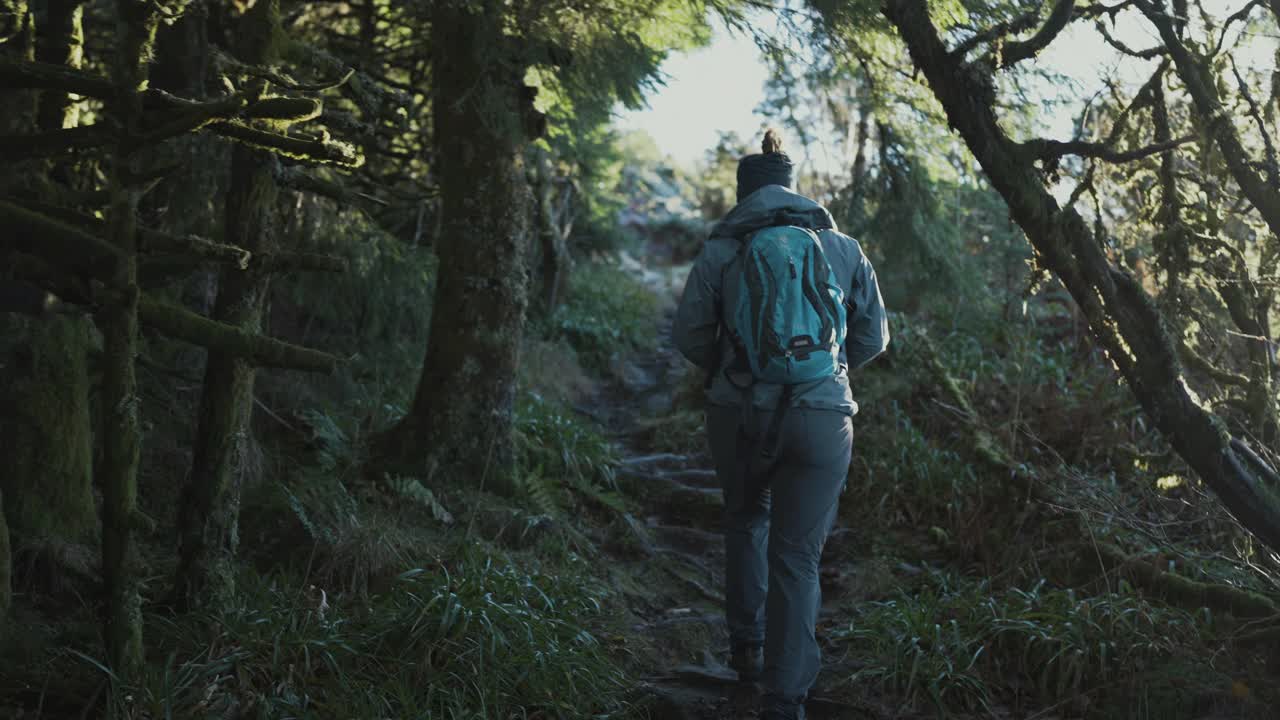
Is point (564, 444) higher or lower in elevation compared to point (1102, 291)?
lower

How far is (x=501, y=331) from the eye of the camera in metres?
6.33

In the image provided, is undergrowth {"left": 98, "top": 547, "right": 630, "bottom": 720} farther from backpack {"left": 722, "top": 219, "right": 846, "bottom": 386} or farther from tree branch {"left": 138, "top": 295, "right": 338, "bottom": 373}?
backpack {"left": 722, "top": 219, "right": 846, "bottom": 386}

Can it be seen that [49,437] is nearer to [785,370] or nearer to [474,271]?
[474,271]

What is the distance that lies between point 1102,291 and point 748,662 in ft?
7.32

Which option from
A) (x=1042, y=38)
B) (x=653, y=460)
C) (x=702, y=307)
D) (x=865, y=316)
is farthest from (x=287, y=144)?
(x=653, y=460)

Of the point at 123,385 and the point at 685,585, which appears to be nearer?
the point at 123,385

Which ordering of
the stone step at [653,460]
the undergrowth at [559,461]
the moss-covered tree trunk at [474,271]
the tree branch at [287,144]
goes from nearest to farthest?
the tree branch at [287,144], the moss-covered tree trunk at [474,271], the undergrowth at [559,461], the stone step at [653,460]

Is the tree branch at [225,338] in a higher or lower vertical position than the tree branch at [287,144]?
lower

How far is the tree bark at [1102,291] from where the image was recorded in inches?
154

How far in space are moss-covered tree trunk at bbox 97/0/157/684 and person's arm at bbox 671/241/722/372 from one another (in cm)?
209

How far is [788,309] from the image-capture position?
3.73 m

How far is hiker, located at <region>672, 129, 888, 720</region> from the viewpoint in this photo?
12.3ft

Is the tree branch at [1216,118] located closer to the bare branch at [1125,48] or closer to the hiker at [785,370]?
the bare branch at [1125,48]

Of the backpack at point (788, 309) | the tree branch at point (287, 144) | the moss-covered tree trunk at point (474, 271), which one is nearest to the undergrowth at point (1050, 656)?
the backpack at point (788, 309)
